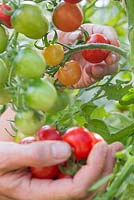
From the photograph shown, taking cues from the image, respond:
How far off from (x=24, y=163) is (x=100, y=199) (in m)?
0.13

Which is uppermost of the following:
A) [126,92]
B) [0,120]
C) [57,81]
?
[57,81]

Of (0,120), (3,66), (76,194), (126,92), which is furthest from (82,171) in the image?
(0,120)

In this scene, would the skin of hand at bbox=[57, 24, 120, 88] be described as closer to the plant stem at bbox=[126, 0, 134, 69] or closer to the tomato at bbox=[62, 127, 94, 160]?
the plant stem at bbox=[126, 0, 134, 69]

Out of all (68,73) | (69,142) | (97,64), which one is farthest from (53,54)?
(97,64)

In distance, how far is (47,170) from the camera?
2.64 ft

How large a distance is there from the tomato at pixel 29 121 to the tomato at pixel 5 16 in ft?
0.53

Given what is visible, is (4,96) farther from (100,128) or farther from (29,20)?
(100,128)

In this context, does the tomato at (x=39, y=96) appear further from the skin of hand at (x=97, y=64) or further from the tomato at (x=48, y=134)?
the skin of hand at (x=97, y=64)

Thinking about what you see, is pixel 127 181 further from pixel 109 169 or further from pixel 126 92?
pixel 126 92

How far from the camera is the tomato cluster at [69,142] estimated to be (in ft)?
2.58

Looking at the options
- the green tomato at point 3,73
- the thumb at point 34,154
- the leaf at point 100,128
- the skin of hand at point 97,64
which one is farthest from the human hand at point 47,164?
the skin of hand at point 97,64

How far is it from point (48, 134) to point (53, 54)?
149 mm

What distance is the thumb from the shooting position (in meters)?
0.78

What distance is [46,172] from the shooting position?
809mm
